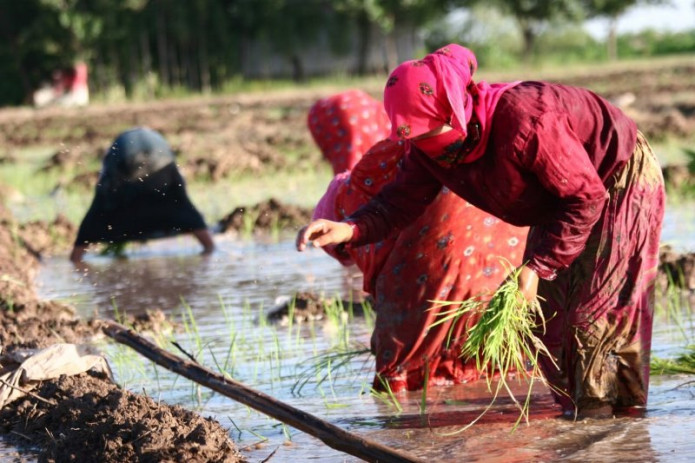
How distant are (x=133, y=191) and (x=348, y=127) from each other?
162 cm

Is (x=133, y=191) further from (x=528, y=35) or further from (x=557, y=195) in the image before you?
(x=528, y=35)

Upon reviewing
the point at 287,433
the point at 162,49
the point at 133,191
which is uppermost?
the point at 162,49

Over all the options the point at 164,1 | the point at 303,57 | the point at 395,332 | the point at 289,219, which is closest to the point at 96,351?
the point at 395,332

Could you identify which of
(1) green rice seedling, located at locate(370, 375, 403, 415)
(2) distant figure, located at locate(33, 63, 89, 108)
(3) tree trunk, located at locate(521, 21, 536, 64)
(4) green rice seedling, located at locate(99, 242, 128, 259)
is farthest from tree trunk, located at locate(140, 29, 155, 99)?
(1) green rice seedling, located at locate(370, 375, 403, 415)

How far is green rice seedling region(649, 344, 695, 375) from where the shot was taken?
443 cm

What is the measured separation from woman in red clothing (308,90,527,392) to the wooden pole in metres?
0.69

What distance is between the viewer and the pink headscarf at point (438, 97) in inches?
133

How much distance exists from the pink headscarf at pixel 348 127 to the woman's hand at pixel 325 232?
2984mm

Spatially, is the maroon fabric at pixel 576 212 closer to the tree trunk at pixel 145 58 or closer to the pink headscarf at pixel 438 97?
the pink headscarf at pixel 438 97

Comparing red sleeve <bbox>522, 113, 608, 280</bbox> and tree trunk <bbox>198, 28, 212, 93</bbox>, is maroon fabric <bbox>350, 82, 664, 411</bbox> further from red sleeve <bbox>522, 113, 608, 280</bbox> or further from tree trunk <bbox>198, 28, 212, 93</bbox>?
tree trunk <bbox>198, 28, 212, 93</bbox>

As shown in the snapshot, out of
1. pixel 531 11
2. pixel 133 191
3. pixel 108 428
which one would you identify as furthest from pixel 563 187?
pixel 531 11

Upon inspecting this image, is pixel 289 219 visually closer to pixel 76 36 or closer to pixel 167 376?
pixel 167 376

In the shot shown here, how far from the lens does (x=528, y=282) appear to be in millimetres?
3436

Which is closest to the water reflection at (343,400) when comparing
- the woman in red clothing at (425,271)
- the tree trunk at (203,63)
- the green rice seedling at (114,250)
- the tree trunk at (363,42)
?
the woman in red clothing at (425,271)
